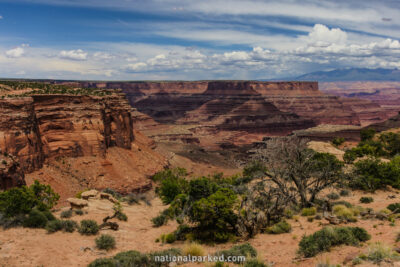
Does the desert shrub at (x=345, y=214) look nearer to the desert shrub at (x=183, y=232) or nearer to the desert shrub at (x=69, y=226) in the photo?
the desert shrub at (x=183, y=232)

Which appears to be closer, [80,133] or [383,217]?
[383,217]

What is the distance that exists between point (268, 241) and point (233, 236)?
1.97 m

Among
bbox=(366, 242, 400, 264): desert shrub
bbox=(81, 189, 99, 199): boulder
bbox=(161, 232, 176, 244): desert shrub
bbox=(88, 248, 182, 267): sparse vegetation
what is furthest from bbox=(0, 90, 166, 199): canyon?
bbox=(366, 242, 400, 264): desert shrub

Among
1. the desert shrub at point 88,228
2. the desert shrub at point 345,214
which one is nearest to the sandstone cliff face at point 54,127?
the desert shrub at point 88,228

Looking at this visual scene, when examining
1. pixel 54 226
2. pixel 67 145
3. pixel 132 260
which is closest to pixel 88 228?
pixel 54 226

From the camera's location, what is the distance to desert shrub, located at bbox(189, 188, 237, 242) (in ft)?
54.3

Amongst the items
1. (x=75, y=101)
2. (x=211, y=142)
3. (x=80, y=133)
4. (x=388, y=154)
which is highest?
(x=75, y=101)

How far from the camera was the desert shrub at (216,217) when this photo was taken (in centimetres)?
1656

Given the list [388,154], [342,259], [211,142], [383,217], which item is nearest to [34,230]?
[342,259]

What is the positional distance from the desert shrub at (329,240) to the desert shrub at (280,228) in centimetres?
340

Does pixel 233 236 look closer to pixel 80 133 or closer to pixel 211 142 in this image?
pixel 80 133

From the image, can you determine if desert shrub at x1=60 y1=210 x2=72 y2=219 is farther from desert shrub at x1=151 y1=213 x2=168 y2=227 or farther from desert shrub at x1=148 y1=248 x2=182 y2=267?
desert shrub at x1=148 y1=248 x2=182 y2=267

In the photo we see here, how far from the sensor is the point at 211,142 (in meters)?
122

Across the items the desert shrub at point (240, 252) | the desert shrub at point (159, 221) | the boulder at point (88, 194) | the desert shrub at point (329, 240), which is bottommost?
the desert shrub at point (159, 221)
